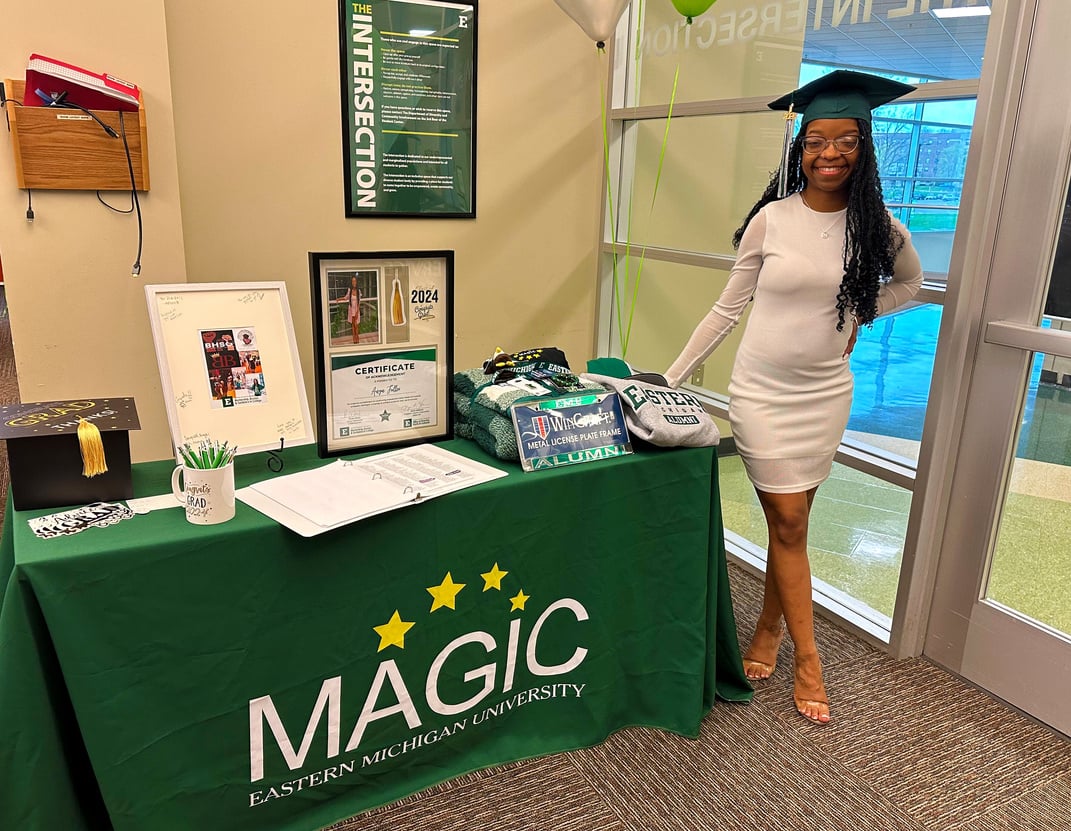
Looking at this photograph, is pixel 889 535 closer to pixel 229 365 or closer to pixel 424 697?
pixel 424 697

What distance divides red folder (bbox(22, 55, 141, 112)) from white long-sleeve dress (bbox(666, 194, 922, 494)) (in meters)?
1.63

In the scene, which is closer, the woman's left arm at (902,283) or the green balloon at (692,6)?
the woman's left arm at (902,283)

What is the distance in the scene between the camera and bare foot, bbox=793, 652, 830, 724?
211cm

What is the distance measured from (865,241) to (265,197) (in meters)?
1.96

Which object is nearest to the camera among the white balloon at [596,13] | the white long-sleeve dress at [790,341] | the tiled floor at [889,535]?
the white long-sleeve dress at [790,341]

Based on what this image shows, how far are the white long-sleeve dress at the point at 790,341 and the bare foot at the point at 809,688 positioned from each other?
1.60 ft

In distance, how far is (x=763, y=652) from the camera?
7.51 ft

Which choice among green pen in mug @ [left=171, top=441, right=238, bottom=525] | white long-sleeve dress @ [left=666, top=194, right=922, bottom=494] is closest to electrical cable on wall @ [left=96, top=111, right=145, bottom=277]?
green pen in mug @ [left=171, top=441, right=238, bottom=525]

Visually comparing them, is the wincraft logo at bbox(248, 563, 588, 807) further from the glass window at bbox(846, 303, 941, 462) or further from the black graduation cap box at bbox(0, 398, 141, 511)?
the glass window at bbox(846, 303, 941, 462)

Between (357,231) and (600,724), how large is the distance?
6.30ft

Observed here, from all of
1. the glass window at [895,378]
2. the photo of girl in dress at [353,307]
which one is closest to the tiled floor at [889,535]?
the glass window at [895,378]

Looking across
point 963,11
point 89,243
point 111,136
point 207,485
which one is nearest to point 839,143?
point 963,11

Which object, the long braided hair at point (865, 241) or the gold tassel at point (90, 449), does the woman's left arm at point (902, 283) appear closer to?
the long braided hair at point (865, 241)

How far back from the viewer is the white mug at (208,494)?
138 centimetres
